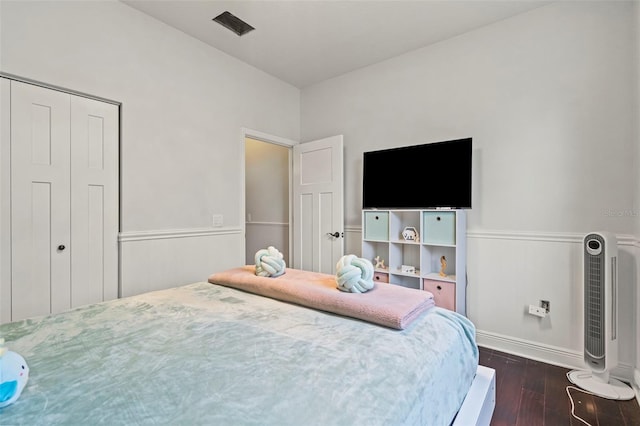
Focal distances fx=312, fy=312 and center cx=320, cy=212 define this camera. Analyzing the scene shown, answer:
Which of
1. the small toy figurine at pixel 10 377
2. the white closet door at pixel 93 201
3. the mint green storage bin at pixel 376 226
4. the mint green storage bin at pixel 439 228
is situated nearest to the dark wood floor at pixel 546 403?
the mint green storage bin at pixel 439 228

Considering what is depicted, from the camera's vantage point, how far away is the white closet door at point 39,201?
6.53 feet

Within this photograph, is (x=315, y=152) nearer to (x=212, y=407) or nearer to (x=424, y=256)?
(x=424, y=256)

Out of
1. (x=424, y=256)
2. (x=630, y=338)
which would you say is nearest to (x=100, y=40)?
(x=424, y=256)

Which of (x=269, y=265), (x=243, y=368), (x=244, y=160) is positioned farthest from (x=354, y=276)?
(x=244, y=160)

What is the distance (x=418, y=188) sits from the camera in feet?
9.47

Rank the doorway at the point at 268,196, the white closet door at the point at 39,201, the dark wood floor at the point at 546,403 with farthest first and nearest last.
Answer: the doorway at the point at 268,196
the white closet door at the point at 39,201
the dark wood floor at the point at 546,403

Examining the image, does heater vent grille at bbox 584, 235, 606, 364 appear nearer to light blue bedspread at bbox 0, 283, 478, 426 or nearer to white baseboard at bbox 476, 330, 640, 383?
white baseboard at bbox 476, 330, 640, 383

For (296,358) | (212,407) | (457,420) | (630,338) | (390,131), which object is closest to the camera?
(212,407)

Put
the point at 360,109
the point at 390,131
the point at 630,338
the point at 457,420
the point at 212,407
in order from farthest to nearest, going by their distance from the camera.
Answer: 1. the point at 360,109
2. the point at 390,131
3. the point at 630,338
4. the point at 457,420
5. the point at 212,407

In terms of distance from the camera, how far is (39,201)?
208cm

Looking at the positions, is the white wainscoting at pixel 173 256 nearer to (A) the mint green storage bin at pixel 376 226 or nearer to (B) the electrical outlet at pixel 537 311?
(A) the mint green storage bin at pixel 376 226

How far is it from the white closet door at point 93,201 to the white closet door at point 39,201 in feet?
0.18

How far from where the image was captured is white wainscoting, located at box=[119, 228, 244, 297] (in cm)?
252

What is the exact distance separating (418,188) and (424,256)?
0.63 m
